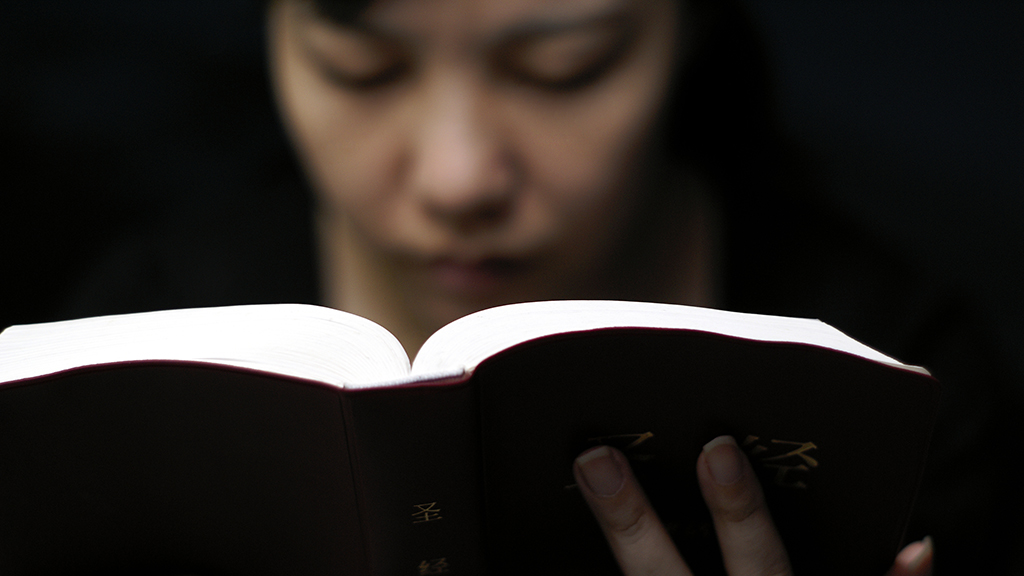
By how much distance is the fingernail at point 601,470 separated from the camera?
50 centimetres

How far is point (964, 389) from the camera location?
3.18 feet

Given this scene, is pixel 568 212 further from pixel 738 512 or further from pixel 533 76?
pixel 738 512

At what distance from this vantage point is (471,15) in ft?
2.07

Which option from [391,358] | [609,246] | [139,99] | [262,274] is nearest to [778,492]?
[391,358]

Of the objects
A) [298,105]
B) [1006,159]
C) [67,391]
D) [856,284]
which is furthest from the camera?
[1006,159]

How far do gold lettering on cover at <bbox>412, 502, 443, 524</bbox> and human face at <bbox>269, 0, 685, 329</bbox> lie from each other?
34 centimetres

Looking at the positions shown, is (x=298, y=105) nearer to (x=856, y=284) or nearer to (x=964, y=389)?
(x=856, y=284)

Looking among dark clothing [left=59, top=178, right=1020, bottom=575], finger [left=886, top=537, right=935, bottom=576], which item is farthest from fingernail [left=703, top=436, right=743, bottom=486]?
dark clothing [left=59, top=178, right=1020, bottom=575]

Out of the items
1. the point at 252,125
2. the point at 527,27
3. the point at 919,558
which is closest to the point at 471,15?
the point at 527,27

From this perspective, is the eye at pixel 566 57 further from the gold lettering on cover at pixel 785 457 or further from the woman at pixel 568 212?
the gold lettering on cover at pixel 785 457

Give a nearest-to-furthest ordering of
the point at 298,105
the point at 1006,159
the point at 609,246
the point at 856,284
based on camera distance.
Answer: the point at 298,105 → the point at 609,246 → the point at 856,284 → the point at 1006,159

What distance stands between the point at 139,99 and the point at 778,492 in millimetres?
1154

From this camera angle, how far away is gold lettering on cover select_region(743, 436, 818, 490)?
500 mm

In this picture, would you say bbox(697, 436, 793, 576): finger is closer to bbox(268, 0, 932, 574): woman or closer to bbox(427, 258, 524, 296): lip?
bbox(268, 0, 932, 574): woman
